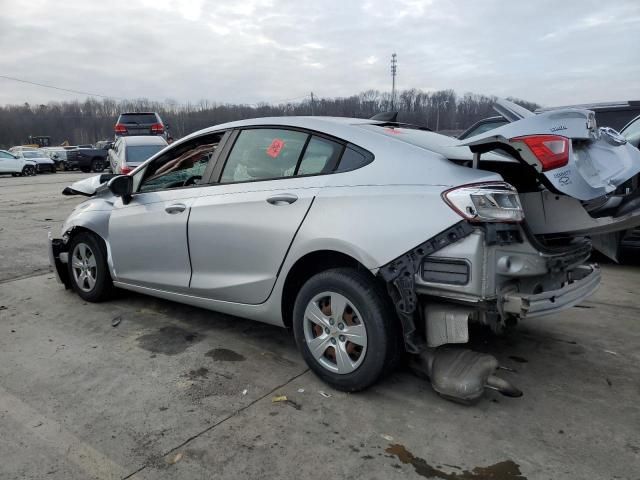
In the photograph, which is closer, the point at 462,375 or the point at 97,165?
the point at 462,375

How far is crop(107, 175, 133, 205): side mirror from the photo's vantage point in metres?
4.30

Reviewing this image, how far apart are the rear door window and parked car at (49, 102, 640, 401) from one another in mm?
10

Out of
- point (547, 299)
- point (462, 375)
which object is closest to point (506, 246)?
point (547, 299)

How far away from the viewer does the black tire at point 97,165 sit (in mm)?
31641

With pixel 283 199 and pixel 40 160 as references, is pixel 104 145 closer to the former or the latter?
pixel 40 160

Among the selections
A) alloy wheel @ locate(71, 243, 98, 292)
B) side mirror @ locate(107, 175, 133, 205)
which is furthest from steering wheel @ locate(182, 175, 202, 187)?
alloy wheel @ locate(71, 243, 98, 292)

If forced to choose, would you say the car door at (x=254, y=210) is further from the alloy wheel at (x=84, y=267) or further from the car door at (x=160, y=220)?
Answer: the alloy wheel at (x=84, y=267)

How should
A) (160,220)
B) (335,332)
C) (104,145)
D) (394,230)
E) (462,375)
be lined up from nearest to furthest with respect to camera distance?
1. (394,230)
2. (462,375)
3. (335,332)
4. (160,220)
5. (104,145)

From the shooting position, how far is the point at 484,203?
2689mm

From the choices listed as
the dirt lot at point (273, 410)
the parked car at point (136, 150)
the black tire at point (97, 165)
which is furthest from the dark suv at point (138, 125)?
the dirt lot at point (273, 410)

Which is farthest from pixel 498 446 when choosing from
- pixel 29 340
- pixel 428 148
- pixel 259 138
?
pixel 29 340

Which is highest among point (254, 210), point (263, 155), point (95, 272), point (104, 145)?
point (263, 155)

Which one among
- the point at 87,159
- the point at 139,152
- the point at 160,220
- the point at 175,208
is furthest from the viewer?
the point at 87,159

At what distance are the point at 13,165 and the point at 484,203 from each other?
31.5 meters
